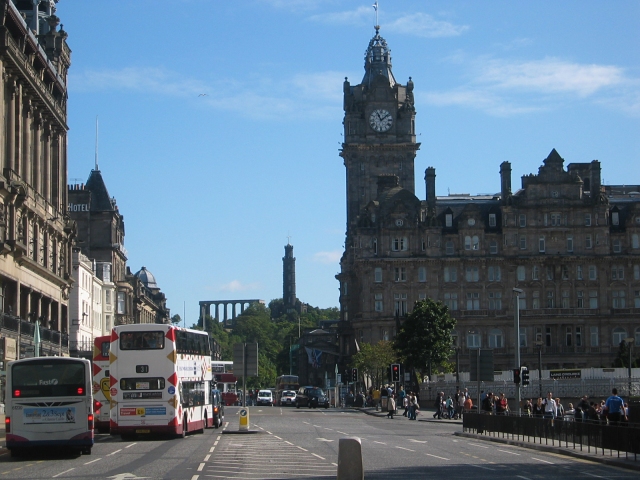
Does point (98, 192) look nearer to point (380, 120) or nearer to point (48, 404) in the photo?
point (380, 120)

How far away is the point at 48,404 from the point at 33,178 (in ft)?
155

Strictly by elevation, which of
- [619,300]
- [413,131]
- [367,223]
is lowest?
[619,300]

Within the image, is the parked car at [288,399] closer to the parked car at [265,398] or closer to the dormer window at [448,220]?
the parked car at [265,398]

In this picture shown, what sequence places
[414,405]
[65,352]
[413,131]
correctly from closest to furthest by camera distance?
[414,405]
[65,352]
[413,131]

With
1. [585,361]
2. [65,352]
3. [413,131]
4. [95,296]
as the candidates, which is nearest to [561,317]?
[585,361]

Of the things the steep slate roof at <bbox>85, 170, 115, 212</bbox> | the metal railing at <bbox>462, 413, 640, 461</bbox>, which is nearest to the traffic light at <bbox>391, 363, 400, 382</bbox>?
the metal railing at <bbox>462, 413, 640, 461</bbox>

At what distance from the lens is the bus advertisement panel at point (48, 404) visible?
3328 cm

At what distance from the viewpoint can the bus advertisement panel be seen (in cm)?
3328

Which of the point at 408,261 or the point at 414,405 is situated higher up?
the point at 408,261

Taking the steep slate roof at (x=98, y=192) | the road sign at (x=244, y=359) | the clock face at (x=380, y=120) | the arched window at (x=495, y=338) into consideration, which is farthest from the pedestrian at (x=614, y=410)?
the clock face at (x=380, y=120)

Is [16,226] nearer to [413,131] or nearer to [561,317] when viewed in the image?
[561,317]

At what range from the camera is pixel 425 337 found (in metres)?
98.8

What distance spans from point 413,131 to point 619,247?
35724 mm

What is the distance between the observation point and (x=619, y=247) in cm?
12738
